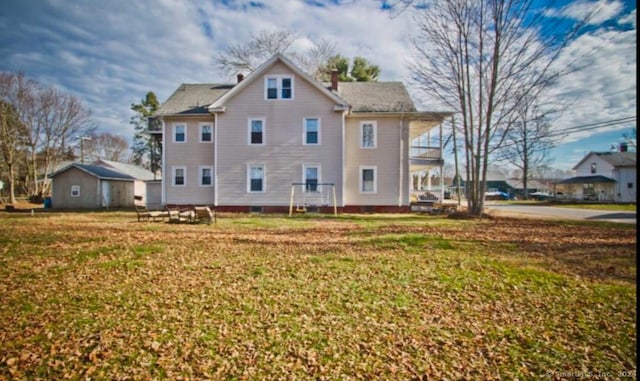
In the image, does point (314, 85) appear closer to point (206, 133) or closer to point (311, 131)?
point (311, 131)

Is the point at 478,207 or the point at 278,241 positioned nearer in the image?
the point at 278,241

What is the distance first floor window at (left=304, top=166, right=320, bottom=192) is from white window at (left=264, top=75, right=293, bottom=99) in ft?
15.2

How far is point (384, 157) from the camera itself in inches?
811

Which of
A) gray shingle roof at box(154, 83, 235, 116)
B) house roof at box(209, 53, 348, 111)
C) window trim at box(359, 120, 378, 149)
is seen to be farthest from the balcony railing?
gray shingle roof at box(154, 83, 235, 116)

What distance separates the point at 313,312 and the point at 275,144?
16266mm

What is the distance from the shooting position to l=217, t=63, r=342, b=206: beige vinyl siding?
19938 mm

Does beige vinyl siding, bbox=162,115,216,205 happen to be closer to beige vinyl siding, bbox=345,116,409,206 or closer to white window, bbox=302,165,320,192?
white window, bbox=302,165,320,192

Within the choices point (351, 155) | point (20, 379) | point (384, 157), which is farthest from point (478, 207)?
point (20, 379)

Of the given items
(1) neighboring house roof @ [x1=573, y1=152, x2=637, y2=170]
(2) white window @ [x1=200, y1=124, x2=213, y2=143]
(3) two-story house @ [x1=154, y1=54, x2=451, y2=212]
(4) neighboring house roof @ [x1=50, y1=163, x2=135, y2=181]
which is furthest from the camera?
(1) neighboring house roof @ [x1=573, y1=152, x2=637, y2=170]

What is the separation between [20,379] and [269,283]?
340cm

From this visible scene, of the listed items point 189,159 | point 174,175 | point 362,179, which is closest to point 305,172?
point 362,179

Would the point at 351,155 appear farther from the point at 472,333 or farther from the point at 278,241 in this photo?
the point at 472,333

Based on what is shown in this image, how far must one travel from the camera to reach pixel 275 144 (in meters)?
20.0

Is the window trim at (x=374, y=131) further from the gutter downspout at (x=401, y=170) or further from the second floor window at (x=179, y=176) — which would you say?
the second floor window at (x=179, y=176)
